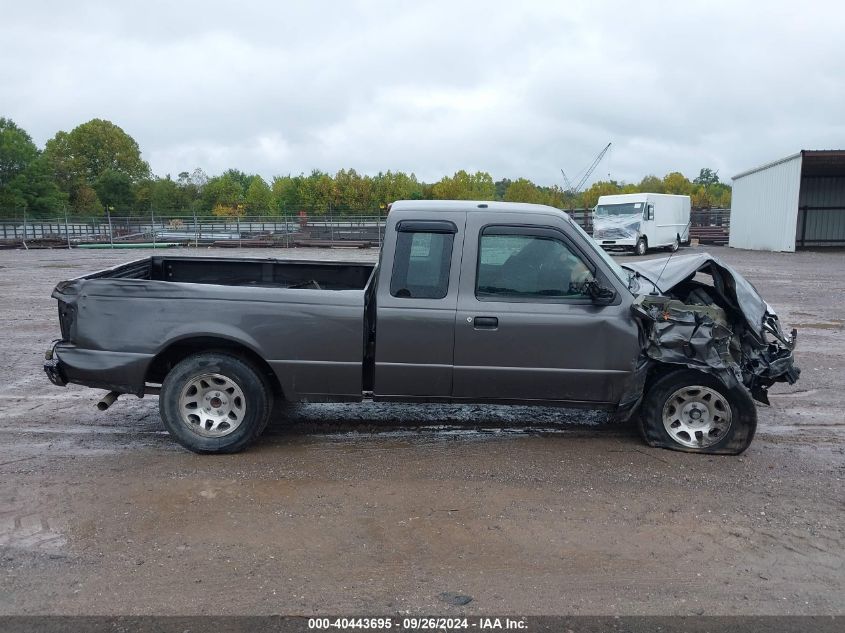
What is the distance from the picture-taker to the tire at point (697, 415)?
528cm

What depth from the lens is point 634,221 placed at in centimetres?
3016

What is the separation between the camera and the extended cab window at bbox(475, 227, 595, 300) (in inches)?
208

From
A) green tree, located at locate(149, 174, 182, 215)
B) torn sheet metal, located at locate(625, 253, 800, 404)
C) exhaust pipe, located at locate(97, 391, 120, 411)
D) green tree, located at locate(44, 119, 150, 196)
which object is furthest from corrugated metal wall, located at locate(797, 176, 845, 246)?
green tree, located at locate(44, 119, 150, 196)

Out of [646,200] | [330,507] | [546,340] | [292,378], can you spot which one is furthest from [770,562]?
[646,200]

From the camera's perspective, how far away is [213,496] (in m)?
4.64

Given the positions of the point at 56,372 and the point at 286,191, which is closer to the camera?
the point at 56,372

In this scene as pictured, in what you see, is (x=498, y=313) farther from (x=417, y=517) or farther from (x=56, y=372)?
(x=56, y=372)

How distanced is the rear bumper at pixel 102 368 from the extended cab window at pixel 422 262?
2.01 m

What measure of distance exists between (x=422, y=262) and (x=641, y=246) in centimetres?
2719

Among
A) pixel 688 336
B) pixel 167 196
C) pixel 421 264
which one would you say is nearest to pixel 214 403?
pixel 421 264

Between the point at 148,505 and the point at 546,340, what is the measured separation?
2.99 metres

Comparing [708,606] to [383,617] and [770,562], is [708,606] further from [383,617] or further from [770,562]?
[383,617]

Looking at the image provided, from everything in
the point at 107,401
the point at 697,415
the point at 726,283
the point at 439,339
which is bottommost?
the point at 107,401

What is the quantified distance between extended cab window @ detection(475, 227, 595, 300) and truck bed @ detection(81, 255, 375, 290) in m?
Result: 2.03
